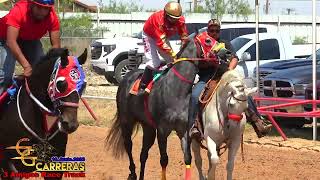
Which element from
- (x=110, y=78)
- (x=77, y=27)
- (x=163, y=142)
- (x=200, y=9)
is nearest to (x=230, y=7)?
(x=200, y=9)

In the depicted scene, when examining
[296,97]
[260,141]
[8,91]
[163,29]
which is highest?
[163,29]

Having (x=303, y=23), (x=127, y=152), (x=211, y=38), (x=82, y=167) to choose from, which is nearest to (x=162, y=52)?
(x=211, y=38)

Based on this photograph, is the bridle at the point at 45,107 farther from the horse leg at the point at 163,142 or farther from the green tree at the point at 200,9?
the green tree at the point at 200,9

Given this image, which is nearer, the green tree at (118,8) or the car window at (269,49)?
the car window at (269,49)

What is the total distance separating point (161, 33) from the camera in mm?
8492

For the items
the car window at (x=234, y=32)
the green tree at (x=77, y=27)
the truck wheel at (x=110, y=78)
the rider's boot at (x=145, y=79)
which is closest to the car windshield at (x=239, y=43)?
the car window at (x=234, y=32)

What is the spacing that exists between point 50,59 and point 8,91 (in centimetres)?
60

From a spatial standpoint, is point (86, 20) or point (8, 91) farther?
point (86, 20)

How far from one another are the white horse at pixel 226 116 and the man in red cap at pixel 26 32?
7.54 feet

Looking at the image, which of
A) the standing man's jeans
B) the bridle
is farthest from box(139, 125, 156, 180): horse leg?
the bridle

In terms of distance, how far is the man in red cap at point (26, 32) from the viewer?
232 inches

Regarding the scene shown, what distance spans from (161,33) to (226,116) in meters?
1.67

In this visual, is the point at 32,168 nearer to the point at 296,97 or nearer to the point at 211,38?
the point at 211,38

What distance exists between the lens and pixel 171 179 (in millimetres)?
8914
